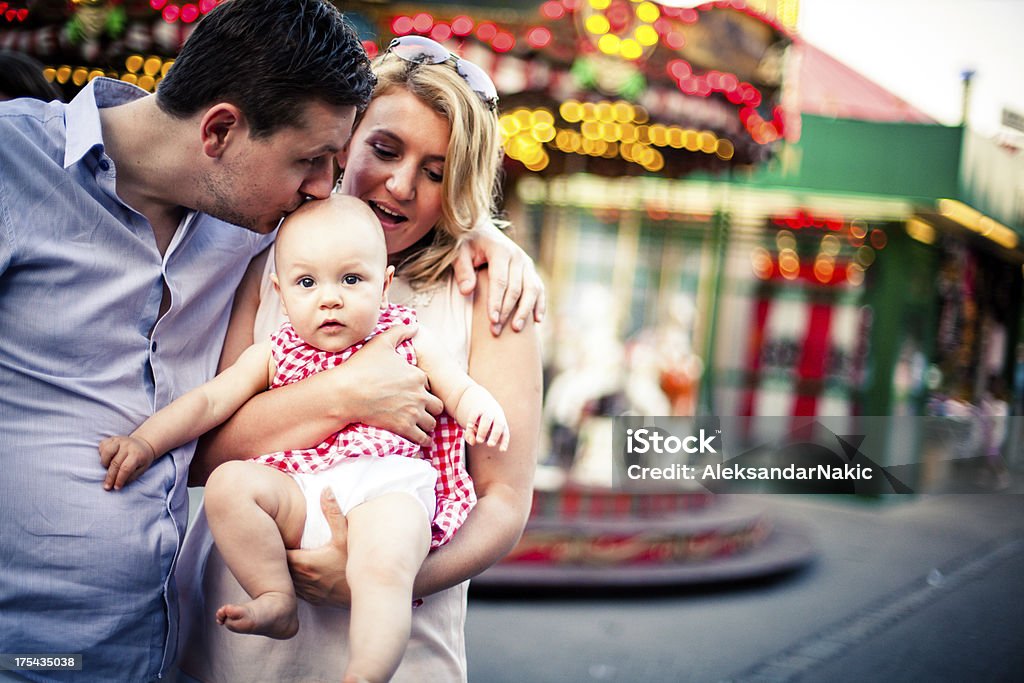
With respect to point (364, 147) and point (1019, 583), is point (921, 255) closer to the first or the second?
point (1019, 583)

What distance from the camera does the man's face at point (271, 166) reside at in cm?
170

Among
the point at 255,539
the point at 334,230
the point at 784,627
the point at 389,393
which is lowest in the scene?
the point at 784,627

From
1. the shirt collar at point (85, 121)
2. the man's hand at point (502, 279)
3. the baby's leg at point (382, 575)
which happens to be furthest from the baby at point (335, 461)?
the shirt collar at point (85, 121)

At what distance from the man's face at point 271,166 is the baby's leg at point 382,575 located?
0.58 meters

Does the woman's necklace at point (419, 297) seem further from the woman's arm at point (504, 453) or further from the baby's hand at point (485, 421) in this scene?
the baby's hand at point (485, 421)

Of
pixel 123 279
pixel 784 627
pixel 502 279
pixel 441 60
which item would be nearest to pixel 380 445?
pixel 502 279

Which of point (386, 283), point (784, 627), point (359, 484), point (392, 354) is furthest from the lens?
point (784, 627)

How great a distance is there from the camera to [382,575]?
4.92ft

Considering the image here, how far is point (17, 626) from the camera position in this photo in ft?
5.36

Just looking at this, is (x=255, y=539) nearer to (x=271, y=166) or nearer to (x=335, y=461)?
(x=335, y=461)

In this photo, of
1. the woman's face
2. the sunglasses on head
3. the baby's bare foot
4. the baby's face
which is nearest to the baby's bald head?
the baby's face

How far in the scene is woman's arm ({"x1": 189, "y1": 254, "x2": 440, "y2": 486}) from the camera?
170 centimetres

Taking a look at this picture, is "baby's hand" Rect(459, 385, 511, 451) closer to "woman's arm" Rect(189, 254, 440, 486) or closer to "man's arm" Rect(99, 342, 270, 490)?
"woman's arm" Rect(189, 254, 440, 486)

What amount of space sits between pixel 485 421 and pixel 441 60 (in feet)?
2.60
